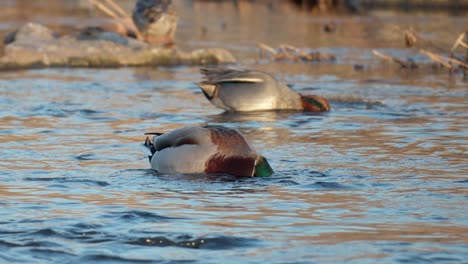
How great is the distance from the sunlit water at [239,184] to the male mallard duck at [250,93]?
0.59 ft

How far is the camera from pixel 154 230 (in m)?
6.57

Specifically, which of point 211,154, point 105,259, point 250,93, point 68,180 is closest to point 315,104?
point 250,93

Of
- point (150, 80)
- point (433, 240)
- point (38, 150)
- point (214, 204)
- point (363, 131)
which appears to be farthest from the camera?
point (150, 80)

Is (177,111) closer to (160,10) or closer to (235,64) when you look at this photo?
(235,64)

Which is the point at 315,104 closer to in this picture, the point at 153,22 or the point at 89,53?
the point at 89,53

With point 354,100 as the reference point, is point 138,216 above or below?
above

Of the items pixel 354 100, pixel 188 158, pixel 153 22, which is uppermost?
pixel 153 22

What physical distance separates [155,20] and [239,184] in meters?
12.8

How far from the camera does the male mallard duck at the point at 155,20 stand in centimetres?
2061

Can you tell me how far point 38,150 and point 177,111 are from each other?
12.1 ft

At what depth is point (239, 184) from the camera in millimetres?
8148

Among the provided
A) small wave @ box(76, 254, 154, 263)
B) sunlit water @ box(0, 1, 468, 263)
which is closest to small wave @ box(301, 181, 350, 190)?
sunlit water @ box(0, 1, 468, 263)

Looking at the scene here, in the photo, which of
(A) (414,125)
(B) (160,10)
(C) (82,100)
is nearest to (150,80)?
(C) (82,100)

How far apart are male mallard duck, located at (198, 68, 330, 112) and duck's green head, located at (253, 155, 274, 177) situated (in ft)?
13.4
